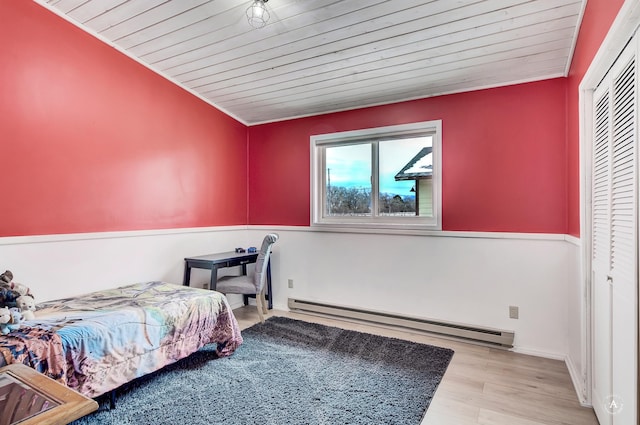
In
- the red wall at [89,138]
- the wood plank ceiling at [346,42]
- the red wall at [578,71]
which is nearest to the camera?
the red wall at [578,71]

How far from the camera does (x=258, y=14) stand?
2.28 m

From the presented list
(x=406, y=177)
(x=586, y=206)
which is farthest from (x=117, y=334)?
(x=586, y=206)

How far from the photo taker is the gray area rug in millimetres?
1918

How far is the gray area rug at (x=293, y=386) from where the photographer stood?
1918 millimetres

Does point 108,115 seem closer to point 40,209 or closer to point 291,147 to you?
point 40,209

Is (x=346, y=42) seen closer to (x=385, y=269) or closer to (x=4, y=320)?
(x=385, y=269)

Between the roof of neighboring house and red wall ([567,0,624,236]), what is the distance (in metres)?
1.08

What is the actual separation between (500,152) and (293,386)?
244 centimetres

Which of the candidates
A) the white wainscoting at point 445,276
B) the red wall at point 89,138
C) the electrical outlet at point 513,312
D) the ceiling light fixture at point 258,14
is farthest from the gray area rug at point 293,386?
the ceiling light fixture at point 258,14

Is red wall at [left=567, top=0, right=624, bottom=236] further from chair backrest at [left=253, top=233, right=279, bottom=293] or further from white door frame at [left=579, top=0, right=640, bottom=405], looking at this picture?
chair backrest at [left=253, top=233, right=279, bottom=293]

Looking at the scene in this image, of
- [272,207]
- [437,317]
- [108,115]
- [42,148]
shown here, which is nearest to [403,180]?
[437,317]

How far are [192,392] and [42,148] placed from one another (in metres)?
2.00

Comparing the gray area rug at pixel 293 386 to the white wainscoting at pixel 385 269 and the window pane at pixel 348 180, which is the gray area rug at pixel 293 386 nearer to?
the white wainscoting at pixel 385 269

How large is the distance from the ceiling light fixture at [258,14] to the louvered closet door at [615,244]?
1929 millimetres
